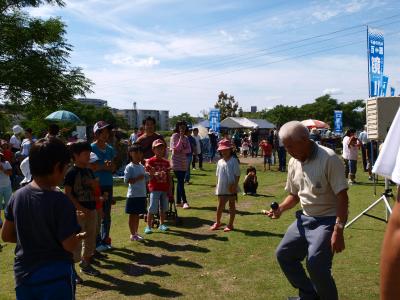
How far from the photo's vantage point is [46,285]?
2709mm

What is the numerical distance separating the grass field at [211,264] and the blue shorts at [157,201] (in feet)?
1.45

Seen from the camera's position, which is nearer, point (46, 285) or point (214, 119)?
point (46, 285)

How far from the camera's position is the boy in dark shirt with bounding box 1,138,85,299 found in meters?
Result: 2.68

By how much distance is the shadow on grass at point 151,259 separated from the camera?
601 centimetres

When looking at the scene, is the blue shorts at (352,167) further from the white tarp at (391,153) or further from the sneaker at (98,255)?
the white tarp at (391,153)

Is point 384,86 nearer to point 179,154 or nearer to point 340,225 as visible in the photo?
point 179,154

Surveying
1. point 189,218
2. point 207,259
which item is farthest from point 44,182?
point 189,218

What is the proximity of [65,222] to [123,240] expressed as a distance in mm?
4758

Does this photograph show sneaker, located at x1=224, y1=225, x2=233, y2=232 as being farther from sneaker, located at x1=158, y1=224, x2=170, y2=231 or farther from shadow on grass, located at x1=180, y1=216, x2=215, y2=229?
sneaker, located at x1=158, y1=224, x2=170, y2=231

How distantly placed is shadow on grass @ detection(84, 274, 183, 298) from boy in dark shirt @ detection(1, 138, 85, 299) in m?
2.28

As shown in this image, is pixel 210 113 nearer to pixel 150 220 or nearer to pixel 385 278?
pixel 150 220

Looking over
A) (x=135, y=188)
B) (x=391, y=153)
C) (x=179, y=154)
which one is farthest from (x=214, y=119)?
(x=391, y=153)

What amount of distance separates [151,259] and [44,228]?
375 cm

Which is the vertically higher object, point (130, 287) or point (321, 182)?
point (321, 182)
